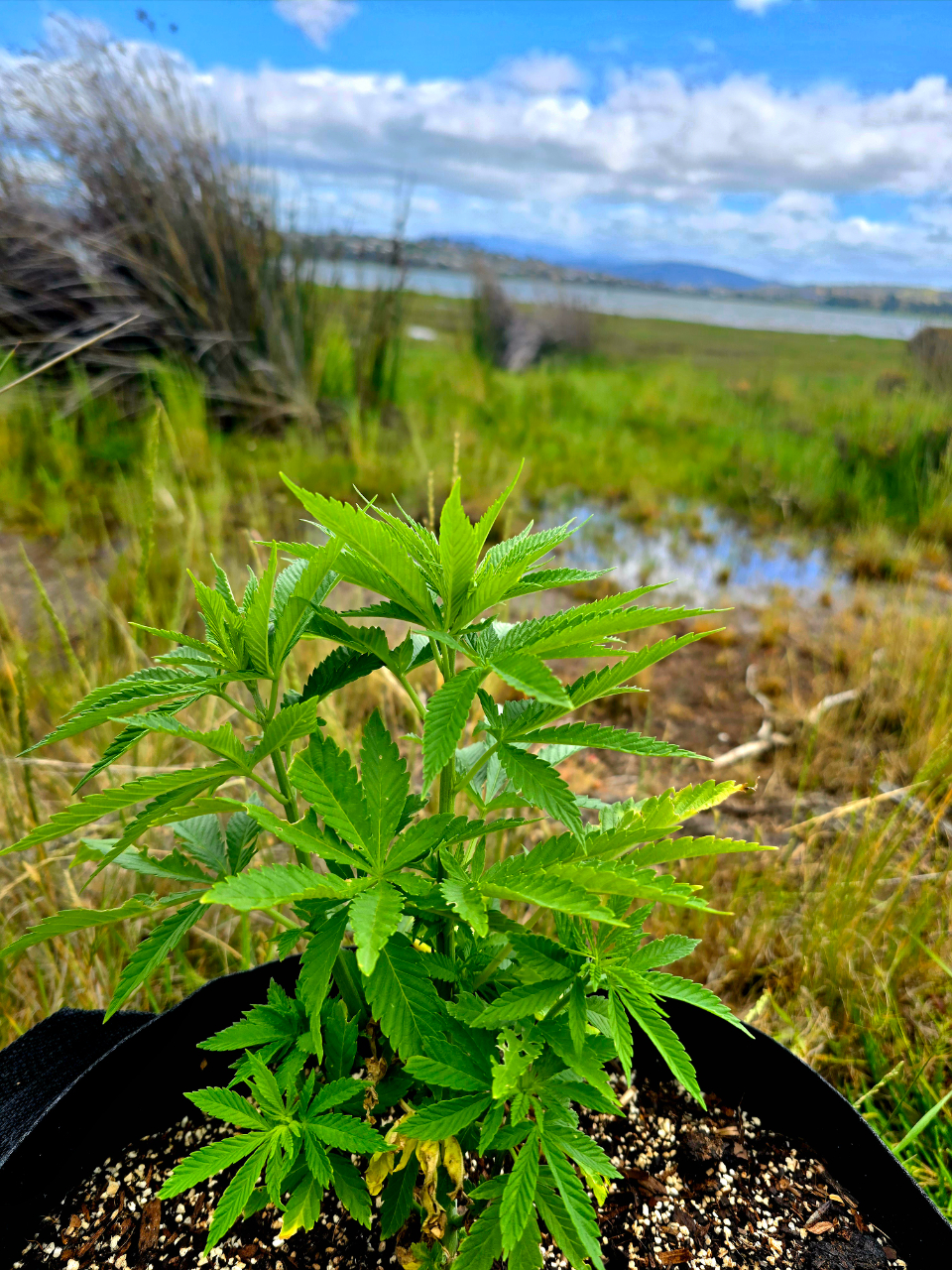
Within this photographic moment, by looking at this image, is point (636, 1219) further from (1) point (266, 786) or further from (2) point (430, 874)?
(1) point (266, 786)

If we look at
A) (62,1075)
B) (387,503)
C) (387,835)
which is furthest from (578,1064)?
(387,503)

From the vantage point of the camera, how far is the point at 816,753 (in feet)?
8.54

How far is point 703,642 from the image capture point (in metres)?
3.80

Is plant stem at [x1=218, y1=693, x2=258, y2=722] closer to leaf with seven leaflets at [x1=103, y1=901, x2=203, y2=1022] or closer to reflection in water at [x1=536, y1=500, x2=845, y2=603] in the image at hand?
leaf with seven leaflets at [x1=103, y1=901, x2=203, y2=1022]

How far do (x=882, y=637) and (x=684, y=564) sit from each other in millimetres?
1605

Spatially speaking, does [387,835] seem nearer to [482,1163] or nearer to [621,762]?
[482,1163]

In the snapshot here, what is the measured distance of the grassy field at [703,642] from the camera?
4.89ft

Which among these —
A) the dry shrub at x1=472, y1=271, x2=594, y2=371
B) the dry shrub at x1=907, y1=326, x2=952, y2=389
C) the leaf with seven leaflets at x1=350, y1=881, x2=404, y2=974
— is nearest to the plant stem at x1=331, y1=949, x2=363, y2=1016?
the leaf with seven leaflets at x1=350, y1=881, x2=404, y2=974

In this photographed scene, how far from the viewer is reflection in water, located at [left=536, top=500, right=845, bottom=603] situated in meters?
4.43

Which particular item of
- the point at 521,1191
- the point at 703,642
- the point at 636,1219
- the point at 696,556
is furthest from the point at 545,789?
the point at 696,556

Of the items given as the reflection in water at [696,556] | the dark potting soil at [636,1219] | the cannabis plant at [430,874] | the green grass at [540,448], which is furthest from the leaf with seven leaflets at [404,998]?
the reflection in water at [696,556]

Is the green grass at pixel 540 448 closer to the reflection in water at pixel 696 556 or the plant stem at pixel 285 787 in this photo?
the reflection in water at pixel 696 556

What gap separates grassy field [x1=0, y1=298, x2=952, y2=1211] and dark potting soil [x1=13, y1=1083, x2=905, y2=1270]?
0.31m

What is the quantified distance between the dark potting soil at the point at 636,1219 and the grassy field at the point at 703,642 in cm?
31
